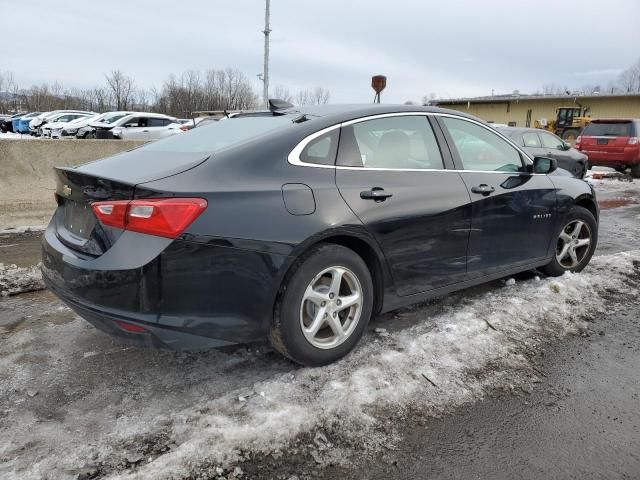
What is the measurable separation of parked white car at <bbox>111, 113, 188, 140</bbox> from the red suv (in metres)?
15.3

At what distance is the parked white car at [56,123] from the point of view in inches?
1054

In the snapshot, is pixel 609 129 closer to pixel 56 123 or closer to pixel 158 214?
pixel 158 214

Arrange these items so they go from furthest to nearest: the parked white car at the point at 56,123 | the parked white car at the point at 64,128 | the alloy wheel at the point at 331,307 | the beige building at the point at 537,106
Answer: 1. the beige building at the point at 537,106
2. the parked white car at the point at 56,123
3. the parked white car at the point at 64,128
4. the alloy wheel at the point at 331,307

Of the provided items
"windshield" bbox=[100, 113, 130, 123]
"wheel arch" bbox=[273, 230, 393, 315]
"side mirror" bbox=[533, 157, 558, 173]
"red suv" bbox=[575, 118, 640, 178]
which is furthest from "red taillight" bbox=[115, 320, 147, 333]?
"windshield" bbox=[100, 113, 130, 123]

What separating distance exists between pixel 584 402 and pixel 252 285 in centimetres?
195

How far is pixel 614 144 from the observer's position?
15359 mm

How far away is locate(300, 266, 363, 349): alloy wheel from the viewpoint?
2.94 m

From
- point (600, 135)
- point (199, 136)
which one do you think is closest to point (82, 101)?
point (600, 135)

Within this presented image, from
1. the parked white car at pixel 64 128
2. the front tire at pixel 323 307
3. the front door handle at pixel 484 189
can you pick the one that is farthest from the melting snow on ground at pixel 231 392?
the parked white car at pixel 64 128

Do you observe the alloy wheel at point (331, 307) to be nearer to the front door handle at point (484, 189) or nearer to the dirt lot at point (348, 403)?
the dirt lot at point (348, 403)

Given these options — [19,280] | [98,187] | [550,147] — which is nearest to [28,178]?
[19,280]

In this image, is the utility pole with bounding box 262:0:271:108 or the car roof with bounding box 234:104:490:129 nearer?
the car roof with bounding box 234:104:490:129

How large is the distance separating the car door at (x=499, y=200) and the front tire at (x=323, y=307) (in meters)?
1.14

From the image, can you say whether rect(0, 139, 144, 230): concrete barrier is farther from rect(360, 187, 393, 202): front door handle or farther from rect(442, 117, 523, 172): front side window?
rect(442, 117, 523, 172): front side window
